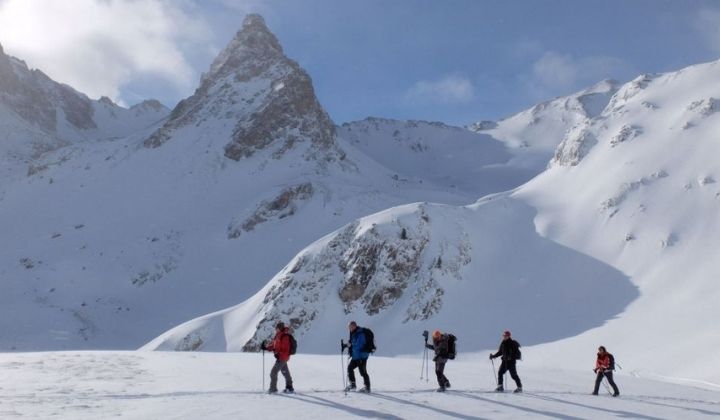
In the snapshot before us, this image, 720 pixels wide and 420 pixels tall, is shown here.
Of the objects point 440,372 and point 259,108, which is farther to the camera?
point 259,108

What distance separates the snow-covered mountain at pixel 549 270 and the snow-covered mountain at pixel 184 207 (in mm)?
20330

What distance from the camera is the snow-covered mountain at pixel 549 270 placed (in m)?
35.2

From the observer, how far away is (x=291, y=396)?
13977mm

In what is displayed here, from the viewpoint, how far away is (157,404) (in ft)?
40.7

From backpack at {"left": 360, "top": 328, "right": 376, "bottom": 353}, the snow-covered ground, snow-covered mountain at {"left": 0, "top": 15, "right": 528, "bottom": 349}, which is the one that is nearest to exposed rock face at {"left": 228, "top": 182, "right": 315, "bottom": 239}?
snow-covered mountain at {"left": 0, "top": 15, "right": 528, "bottom": 349}

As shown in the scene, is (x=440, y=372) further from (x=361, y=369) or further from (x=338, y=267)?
(x=338, y=267)

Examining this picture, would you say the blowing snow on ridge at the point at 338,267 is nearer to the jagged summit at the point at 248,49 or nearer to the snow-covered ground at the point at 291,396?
the snow-covered ground at the point at 291,396

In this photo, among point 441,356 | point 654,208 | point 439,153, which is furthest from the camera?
point 439,153

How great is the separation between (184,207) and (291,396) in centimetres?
7482

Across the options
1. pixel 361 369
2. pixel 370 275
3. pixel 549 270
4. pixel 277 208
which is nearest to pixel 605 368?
pixel 361 369

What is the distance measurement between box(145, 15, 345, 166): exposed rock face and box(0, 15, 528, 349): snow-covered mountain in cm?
29

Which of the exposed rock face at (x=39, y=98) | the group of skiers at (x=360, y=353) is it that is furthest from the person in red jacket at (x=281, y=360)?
the exposed rock face at (x=39, y=98)

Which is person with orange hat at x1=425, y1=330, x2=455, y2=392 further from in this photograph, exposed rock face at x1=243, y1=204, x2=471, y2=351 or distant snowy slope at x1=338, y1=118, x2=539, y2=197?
distant snowy slope at x1=338, y1=118, x2=539, y2=197

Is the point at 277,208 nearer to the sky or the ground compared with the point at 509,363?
nearer to the sky
